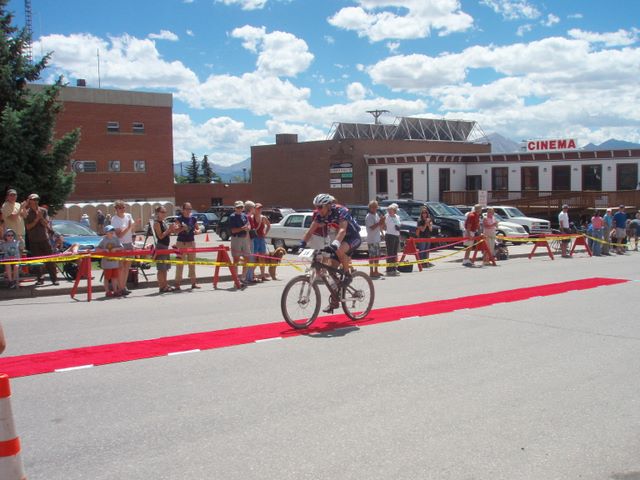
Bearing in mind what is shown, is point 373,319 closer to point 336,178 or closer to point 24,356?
point 24,356

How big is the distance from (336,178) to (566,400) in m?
49.7

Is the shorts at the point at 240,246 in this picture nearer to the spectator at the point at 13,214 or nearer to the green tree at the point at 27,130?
the spectator at the point at 13,214

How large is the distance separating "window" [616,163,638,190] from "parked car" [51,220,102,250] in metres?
38.9

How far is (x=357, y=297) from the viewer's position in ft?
32.0

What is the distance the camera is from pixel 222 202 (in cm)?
6794

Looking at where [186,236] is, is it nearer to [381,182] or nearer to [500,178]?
Answer: [381,182]

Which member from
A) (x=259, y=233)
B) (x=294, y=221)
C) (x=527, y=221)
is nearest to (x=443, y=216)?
(x=527, y=221)

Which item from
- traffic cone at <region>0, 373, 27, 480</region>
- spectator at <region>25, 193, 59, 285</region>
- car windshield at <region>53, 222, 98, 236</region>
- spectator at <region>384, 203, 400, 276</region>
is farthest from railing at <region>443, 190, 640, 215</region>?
traffic cone at <region>0, 373, 27, 480</region>

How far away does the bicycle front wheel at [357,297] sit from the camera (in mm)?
9594

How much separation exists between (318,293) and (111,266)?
18.2 feet

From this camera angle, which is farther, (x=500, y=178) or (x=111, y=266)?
(x=500, y=178)

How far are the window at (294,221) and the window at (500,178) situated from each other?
30.4 metres

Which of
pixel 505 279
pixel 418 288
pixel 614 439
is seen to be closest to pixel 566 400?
pixel 614 439

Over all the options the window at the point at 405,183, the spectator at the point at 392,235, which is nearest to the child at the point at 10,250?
the spectator at the point at 392,235
